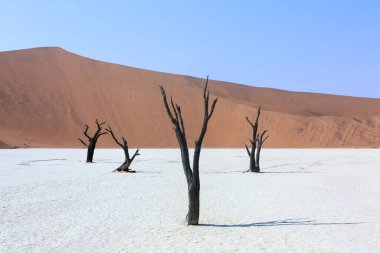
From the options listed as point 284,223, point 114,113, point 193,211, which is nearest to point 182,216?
point 193,211

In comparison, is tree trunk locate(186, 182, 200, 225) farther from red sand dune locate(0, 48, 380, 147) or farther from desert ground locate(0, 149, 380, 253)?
red sand dune locate(0, 48, 380, 147)

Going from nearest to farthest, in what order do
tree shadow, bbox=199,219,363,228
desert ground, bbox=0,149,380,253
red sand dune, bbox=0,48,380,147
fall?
desert ground, bbox=0,149,380,253 < tree shadow, bbox=199,219,363,228 < red sand dune, bbox=0,48,380,147

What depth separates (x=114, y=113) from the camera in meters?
63.7

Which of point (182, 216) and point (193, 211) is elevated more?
point (193, 211)

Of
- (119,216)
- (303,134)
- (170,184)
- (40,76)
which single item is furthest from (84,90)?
(119,216)

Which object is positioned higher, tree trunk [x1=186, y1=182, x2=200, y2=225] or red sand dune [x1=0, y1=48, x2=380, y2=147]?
red sand dune [x1=0, y1=48, x2=380, y2=147]

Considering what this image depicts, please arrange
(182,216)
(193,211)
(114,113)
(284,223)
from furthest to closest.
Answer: (114,113), (182,216), (284,223), (193,211)

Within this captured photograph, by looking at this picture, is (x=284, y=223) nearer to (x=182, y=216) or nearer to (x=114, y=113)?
(x=182, y=216)

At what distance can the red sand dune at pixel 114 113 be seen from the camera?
184ft

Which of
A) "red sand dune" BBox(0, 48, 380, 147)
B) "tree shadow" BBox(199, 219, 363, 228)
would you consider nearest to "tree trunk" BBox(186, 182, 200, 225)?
"tree shadow" BBox(199, 219, 363, 228)

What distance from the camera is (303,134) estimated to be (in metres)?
61.3

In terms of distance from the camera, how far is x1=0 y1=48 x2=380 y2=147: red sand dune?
56.1m

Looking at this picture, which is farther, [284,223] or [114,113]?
[114,113]

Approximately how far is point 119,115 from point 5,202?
5392 cm
